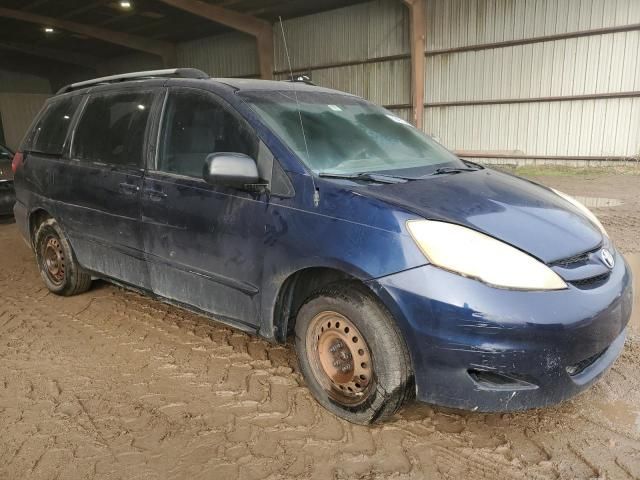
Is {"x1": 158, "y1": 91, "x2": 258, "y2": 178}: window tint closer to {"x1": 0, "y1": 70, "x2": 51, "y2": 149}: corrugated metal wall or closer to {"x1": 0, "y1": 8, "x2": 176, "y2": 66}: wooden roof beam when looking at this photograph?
{"x1": 0, "y1": 8, "x2": 176, "y2": 66}: wooden roof beam

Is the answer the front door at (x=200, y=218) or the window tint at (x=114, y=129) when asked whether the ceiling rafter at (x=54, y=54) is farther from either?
the front door at (x=200, y=218)

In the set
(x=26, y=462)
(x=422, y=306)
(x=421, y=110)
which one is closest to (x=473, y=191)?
(x=422, y=306)

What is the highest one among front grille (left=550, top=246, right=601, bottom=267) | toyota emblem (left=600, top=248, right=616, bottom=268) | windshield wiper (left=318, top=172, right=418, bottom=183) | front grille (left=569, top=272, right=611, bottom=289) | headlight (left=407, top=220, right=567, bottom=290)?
windshield wiper (left=318, top=172, right=418, bottom=183)

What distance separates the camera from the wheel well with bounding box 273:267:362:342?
2604mm

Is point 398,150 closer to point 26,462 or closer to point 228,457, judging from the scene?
point 228,457

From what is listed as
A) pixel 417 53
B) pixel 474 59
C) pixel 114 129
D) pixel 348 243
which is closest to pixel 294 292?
pixel 348 243

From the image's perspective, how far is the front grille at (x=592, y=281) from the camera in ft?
7.36

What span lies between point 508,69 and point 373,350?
13.9m

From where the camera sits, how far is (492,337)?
2078mm

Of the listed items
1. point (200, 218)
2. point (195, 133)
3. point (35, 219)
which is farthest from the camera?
point (35, 219)

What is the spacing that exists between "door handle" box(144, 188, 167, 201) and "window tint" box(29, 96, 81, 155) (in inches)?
53.7

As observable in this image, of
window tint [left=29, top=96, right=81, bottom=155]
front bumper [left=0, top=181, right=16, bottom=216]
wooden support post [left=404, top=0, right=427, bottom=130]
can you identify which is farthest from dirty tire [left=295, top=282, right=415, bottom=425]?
wooden support post [left=404, top=0, right=427, bottom=130]

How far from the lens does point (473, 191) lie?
2.67 metres

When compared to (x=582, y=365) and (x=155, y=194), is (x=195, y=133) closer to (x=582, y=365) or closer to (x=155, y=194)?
(x=155, y=194)
